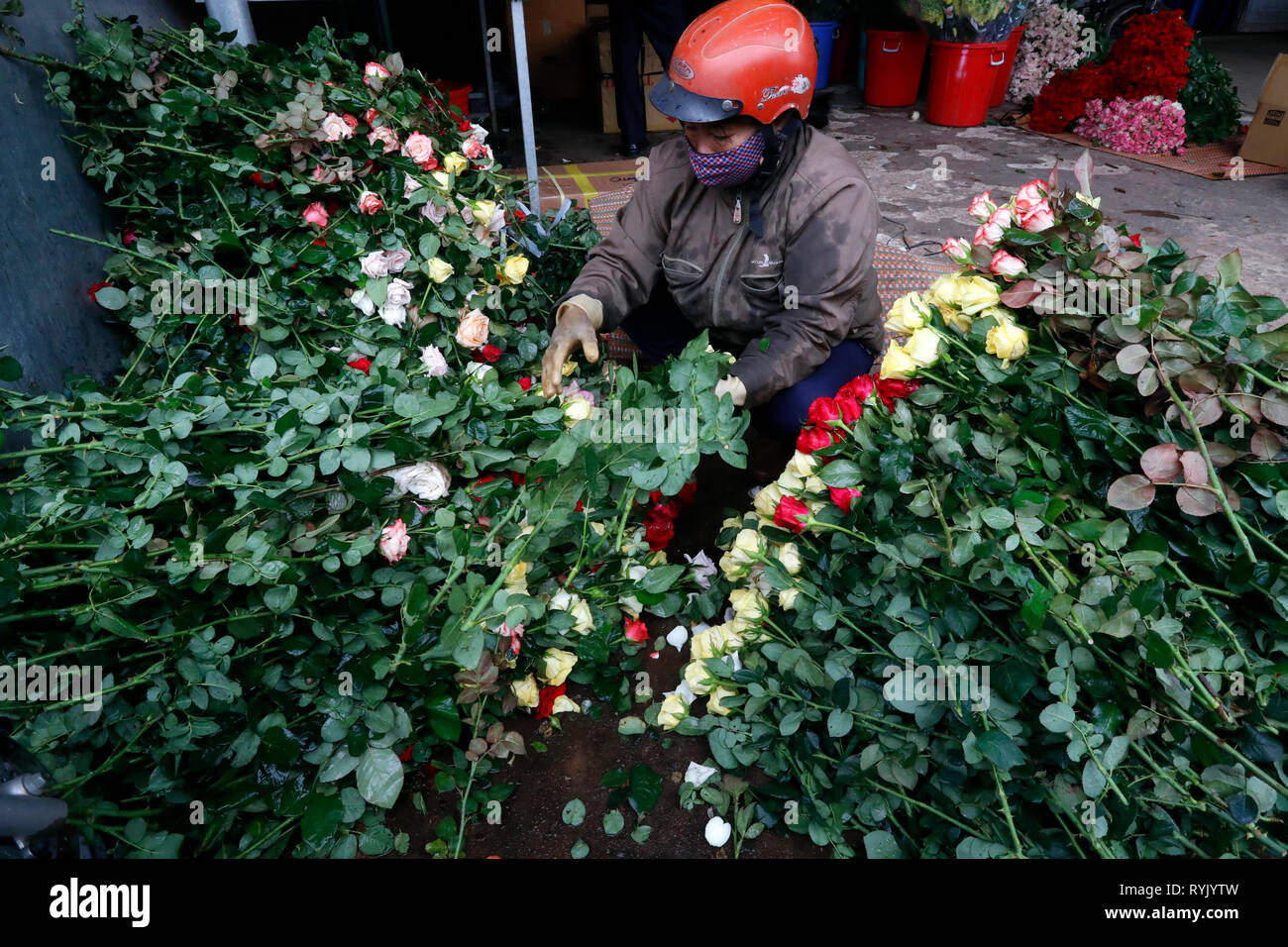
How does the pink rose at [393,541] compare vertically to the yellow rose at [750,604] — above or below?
above

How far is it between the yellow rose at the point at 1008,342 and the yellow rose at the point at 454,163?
171 centimetres

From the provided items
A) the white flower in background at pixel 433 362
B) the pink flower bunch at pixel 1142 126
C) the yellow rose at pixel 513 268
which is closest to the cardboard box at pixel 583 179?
the yellow rose at pixel 513 268

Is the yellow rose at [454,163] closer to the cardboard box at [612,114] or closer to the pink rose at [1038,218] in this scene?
the pink rose at [1038,218]

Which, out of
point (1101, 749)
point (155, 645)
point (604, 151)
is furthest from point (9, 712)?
point (604, 151)

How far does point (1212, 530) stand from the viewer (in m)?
1.36

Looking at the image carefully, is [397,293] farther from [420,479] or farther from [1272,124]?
[1272,124]

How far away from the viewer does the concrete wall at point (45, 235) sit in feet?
6.43

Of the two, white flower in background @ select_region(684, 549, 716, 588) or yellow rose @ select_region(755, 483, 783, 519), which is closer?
yellow rose @ select_region(755, 483, 783, 519)

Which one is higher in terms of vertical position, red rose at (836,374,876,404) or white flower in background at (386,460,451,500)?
red rose at (836,374,876,404)

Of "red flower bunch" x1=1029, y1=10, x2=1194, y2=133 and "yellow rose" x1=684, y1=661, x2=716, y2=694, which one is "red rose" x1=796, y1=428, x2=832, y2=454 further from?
"red flower bunch" x1=1029, y1=10, x2=1194, y2=133

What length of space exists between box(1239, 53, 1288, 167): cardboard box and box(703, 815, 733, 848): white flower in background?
19.6ft

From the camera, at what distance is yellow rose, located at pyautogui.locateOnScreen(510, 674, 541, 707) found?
6.22 ft

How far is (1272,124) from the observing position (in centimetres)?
515

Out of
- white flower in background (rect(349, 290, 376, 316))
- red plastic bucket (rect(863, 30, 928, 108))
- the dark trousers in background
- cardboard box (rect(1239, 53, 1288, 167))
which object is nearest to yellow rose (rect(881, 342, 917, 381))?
white flower in background (rect(349, 290, 376, 316))
